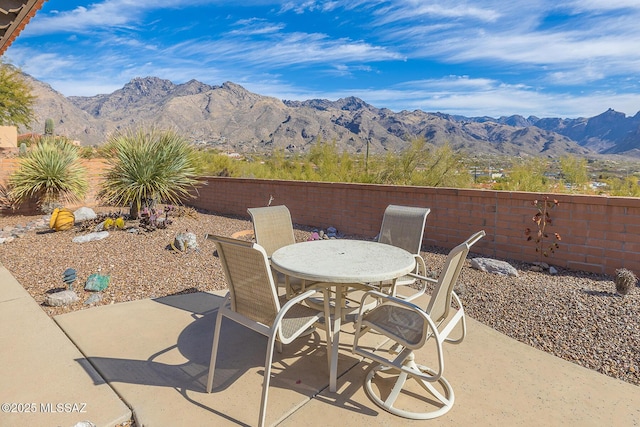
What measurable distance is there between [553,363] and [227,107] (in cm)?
14822

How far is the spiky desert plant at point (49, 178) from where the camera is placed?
30.1 feet

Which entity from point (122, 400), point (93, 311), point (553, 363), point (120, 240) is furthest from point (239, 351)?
point (120, 240)

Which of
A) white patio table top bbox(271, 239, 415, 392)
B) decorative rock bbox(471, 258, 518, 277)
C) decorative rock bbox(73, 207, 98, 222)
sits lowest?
decorative rock bbox(471, 258, 518, 277)

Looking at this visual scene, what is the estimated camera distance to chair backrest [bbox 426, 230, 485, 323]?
2.31 metres

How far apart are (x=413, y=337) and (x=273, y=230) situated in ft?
6.86

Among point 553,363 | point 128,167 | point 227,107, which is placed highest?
point 227,107

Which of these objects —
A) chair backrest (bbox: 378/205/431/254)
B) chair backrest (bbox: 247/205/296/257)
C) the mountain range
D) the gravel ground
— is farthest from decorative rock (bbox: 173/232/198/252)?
the mountain range

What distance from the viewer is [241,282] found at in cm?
250

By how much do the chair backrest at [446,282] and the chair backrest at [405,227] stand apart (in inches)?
53.3

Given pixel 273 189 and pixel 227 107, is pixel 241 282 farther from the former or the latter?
pixel 227 107

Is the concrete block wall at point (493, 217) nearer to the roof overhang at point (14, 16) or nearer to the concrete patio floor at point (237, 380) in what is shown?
the concrete patio floor at point (237, 380)

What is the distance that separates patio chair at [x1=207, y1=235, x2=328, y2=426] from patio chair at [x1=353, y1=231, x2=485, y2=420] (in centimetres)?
46

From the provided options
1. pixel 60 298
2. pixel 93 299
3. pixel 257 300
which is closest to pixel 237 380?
pixel 257 300

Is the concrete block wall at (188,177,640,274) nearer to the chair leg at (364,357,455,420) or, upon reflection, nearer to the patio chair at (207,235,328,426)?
the chair leg at (364,357,455,420)
